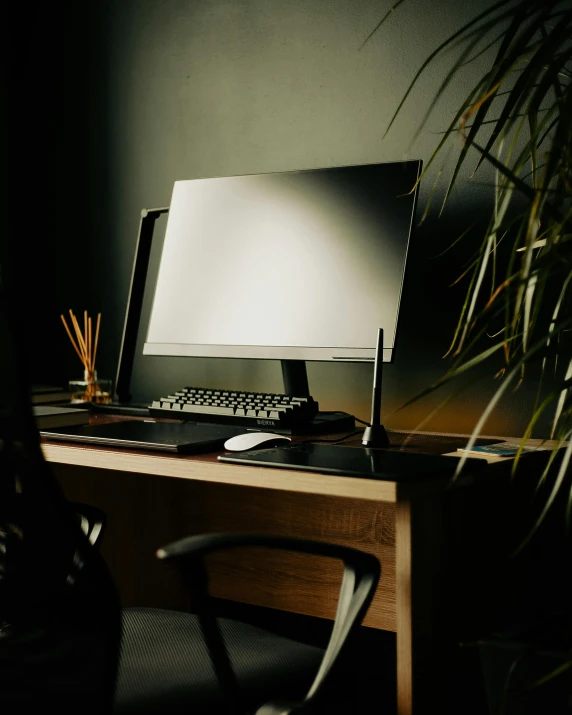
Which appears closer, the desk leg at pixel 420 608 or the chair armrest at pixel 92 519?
the desk leg at pixel 420 608

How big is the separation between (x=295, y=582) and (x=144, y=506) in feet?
1.46

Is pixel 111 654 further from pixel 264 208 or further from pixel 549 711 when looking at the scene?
pixel 264 208

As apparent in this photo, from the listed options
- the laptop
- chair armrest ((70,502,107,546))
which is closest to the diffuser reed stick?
the laptop

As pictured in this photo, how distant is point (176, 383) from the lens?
7.74 ft

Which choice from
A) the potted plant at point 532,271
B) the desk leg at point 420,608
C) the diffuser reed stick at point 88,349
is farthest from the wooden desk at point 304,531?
the diffuser reed stick at point 88,349

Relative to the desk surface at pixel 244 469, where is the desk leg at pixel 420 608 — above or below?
below

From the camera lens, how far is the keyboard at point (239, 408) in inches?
65.6

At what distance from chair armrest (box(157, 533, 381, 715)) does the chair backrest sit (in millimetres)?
100

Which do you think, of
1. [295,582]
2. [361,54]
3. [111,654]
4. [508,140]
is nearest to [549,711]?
[111,654]

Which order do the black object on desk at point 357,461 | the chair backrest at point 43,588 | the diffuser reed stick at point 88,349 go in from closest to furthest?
the chair backrest at point 43,588, the black object on desk at point 357,461, the diffuser reed stick at point 88,349

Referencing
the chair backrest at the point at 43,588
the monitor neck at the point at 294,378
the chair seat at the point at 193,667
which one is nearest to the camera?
the chair backrest at the point at 43,588

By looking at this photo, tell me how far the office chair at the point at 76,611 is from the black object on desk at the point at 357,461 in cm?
15

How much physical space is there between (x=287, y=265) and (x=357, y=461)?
644mm

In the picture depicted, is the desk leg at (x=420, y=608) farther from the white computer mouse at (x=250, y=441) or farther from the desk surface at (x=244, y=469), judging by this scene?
the white computer mouse at (x=250, y=441)
